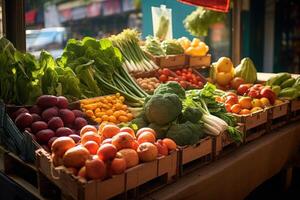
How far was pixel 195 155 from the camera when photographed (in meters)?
2.91

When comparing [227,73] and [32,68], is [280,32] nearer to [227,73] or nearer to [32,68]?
[227,73]

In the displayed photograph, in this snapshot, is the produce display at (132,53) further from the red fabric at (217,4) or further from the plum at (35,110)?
the plum at (35,110)

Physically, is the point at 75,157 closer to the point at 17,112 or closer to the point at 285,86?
the point at 17,112

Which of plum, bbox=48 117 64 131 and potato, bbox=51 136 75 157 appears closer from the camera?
potato, bbox=51 136 75 157

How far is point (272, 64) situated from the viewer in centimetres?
1023

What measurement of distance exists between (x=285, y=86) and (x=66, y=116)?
2800 millimetres

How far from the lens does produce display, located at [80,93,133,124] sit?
3336 mm

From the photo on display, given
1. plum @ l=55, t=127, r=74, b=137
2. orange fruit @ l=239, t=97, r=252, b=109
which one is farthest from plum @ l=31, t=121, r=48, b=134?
orange fruit @ l=239, t=97, r=252, b=109

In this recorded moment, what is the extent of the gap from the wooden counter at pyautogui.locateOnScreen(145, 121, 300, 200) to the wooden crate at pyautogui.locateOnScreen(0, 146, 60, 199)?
649mm

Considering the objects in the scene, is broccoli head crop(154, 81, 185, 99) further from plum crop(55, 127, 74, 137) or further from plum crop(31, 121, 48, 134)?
plum crop(31, 121, 48, 134)

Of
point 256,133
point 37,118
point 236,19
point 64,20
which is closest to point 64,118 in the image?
point 37,118

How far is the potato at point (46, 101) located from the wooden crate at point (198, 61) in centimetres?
247

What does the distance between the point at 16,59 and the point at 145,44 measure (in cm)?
215

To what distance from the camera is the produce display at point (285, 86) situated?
4.45 meters
